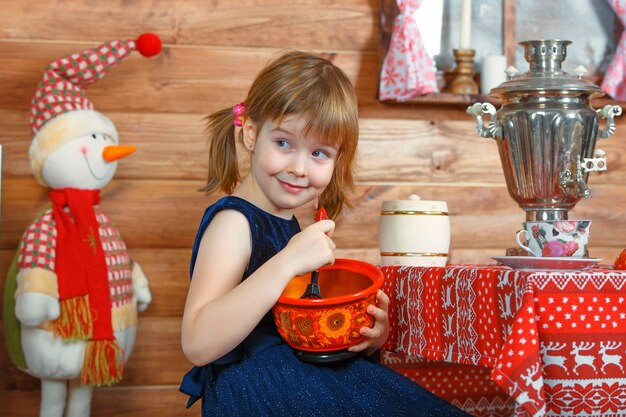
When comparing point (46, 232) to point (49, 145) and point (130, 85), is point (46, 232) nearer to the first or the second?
point (49, 145)

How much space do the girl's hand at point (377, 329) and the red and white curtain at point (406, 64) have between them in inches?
32.3

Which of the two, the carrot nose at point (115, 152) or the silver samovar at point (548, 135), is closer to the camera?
the silver samovar at point (548, 135)

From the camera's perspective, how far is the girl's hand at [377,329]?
3.53 ft

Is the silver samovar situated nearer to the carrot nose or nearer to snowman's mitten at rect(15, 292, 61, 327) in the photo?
the carrot nose

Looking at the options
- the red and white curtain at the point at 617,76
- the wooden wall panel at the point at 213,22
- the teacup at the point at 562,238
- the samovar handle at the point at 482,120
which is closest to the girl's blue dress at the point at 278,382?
the teacup at the point at 562,238

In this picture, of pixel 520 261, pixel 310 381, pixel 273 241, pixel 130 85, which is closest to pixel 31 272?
pixel 130 85

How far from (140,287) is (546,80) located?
0.98 meters

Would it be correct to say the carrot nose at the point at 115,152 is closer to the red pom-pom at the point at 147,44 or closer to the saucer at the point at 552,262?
the red pom-pom at the point at 147,44

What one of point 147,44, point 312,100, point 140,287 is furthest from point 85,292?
point 312,100

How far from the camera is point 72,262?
1627 mm

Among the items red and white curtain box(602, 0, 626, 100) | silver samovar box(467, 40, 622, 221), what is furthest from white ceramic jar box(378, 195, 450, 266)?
red and white curtain box(602, 0, 626, 100)

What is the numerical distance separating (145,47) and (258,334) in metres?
0.84

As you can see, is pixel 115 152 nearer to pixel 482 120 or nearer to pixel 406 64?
pixel 406 64

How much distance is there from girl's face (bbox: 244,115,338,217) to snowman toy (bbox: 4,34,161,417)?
630 millimetres
